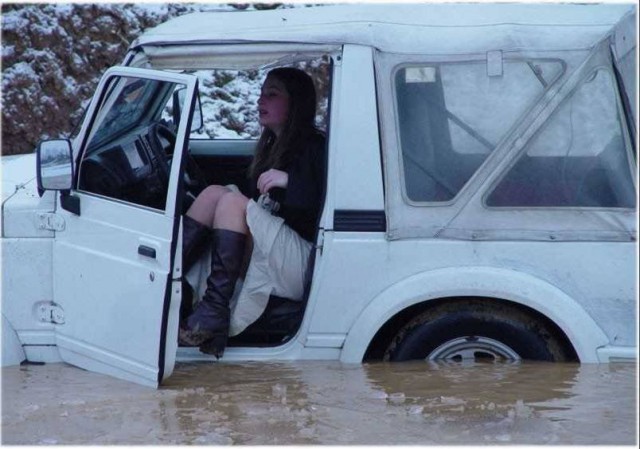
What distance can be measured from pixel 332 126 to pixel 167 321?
1192 mm

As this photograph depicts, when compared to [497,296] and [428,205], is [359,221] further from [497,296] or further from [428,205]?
[497,296]

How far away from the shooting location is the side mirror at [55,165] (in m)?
4.86

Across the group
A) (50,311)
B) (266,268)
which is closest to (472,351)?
(266,268)

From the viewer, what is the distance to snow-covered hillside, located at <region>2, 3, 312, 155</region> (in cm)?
1091

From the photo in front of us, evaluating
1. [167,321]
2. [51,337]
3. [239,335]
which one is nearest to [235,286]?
[239,335]

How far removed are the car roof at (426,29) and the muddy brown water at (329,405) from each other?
5.01 feet

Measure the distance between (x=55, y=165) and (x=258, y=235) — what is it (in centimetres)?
101

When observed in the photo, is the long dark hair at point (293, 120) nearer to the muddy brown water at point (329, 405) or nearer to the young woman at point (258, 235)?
the young woman at point (258, 235)

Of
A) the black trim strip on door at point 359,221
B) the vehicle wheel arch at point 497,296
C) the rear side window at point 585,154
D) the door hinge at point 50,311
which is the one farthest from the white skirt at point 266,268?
the rear side window at point 585,154

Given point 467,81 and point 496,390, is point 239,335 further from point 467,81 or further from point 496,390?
point 467,81

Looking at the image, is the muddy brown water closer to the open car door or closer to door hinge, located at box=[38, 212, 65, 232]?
the open car door

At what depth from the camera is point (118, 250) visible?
4887 millimetres

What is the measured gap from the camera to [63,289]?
503cm

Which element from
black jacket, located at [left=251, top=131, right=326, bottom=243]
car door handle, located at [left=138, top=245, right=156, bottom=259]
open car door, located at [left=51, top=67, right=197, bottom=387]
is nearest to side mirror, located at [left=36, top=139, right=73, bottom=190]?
open car door, located at [left=51, top=67, right=197, bottom=387]
